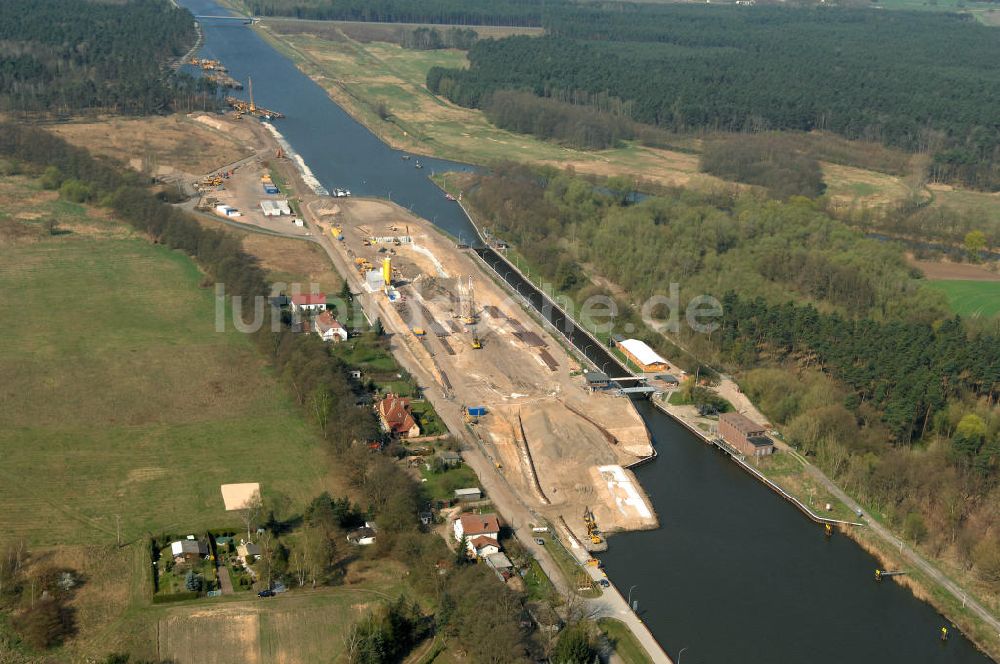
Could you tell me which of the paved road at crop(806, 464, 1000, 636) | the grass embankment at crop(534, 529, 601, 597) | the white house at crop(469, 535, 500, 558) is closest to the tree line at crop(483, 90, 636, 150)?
the paved road at crop(806, 464, 1000, 636)

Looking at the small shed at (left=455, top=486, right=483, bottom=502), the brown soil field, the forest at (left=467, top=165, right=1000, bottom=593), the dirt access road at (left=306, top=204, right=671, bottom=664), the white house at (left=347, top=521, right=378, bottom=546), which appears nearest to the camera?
the dirt access road at (left=306, top=204, right=671, bottom=664)

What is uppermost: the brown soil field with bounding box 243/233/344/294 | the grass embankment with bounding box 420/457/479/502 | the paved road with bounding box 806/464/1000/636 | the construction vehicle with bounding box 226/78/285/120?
the construction vehicle with bounding box 226/78/285/120

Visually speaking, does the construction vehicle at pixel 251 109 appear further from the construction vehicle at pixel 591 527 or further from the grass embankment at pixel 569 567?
the grass embankment at pixel 569 567

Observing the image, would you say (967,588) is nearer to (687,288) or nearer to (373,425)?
(373,425)

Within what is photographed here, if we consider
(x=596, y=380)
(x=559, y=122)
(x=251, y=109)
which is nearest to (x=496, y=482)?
(x=596, y=380)

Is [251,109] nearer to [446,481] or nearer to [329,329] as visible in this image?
[329,329]

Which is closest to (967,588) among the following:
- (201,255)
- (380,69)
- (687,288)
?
(687,288)

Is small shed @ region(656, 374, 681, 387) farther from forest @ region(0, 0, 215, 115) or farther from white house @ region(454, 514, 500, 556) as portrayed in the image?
forest @ region(0, 0, 215, 115)

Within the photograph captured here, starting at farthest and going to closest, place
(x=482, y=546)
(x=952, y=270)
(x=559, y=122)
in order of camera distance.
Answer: (x=559, y=122) < (x=952, y=270) < (x=482, y=546)
